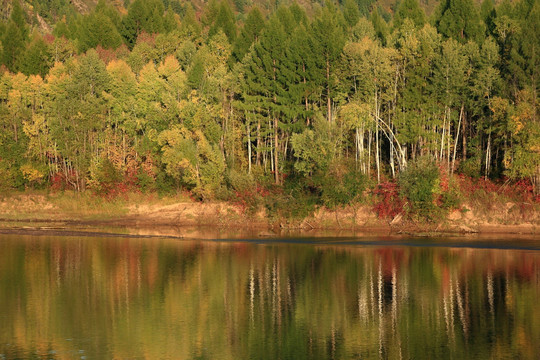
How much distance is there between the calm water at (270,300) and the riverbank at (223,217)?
6.51 metres

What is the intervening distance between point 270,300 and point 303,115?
138ft

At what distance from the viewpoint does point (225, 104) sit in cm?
8862

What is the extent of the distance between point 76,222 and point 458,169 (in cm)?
3982

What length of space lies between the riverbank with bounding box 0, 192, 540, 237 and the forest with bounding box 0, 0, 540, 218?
164cm

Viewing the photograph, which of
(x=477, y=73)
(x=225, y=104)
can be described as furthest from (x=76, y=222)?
(x=477, y=73)

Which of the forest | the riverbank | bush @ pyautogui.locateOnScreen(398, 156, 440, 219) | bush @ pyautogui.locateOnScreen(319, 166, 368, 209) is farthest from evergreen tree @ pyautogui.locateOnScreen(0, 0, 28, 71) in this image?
bush @ pyautogui.locateOnScreen(398, 156, 440, 219)

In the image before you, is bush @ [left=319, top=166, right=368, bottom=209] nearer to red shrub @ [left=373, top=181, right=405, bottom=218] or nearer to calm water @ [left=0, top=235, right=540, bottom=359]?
red shrub @ [left=373, top=181, right=405, bottom=218]

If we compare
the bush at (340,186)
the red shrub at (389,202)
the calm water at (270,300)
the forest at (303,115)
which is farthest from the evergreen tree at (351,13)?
the calm water at (270,300)

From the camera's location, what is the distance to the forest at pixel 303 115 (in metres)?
75.9

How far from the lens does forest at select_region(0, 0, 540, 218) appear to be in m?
75.9


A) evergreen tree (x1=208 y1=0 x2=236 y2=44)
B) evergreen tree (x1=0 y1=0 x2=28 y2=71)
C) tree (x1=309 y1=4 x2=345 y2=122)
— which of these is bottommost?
tree (x1=309 y1=4 x2=345 y2=122)

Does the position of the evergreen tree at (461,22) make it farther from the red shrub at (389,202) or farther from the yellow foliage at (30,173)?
the yellow foliage at (30,173)

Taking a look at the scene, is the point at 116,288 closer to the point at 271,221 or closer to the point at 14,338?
the point at 14,338

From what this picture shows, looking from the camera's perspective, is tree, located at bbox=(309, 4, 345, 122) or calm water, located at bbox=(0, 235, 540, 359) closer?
calm water, located at bbox=(0, 235, 540, 359)
